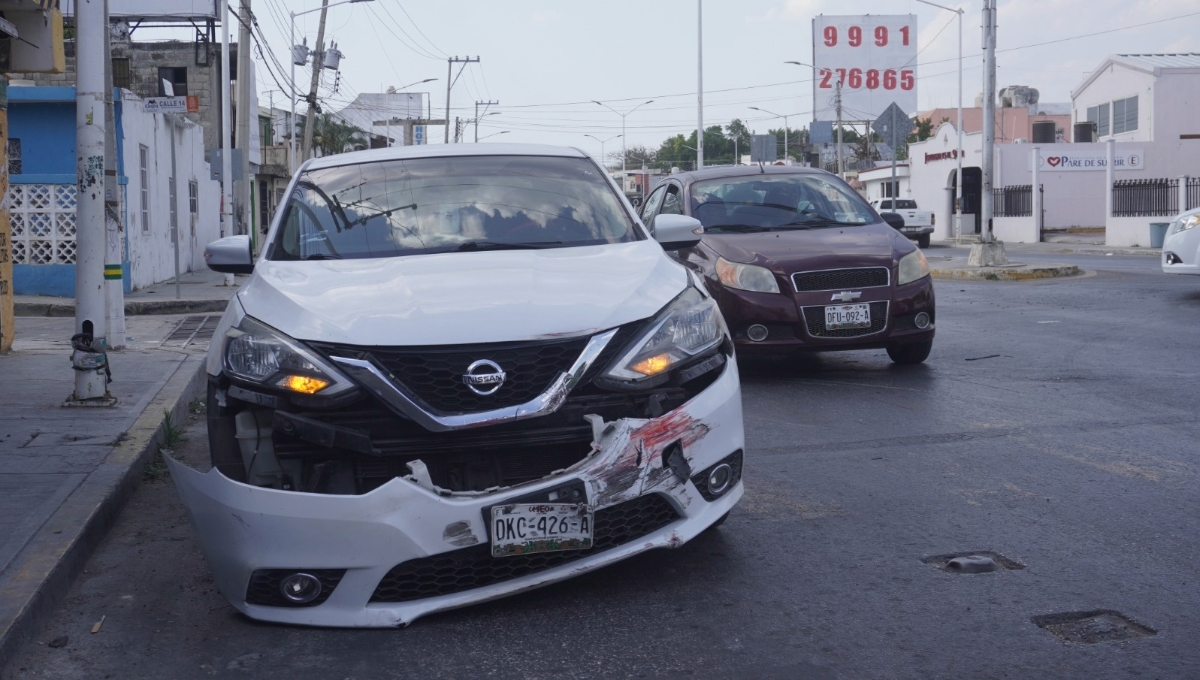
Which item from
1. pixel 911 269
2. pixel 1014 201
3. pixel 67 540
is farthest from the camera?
pixel 1014 201

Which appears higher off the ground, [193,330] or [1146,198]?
[1146,198]

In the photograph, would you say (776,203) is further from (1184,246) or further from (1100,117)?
(1100,117)

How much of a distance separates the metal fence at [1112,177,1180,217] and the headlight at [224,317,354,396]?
30.5 m

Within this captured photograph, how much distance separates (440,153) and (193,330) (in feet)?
31.7

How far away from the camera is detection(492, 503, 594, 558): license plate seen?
3592 millimetres

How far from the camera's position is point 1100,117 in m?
45.4

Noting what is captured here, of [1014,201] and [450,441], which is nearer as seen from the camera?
[450,441]

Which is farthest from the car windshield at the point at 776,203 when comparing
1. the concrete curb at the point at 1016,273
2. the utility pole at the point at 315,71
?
the utility pole at the point at 315,71

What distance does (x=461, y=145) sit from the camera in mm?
5902

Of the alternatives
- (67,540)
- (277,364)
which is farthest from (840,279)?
(67,540)

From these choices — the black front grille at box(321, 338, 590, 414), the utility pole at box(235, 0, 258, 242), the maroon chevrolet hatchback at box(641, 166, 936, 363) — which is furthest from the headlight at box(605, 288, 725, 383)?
the utility pole at box(235, 0, 258, 242)

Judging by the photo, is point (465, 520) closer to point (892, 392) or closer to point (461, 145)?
point (461, 145)

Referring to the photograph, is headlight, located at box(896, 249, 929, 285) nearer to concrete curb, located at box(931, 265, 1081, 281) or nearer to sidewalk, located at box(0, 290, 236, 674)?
sidewalk, located at box(0, 290, 236, 674)

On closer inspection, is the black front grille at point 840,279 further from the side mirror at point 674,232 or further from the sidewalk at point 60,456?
the sidewalk at point 60,456
